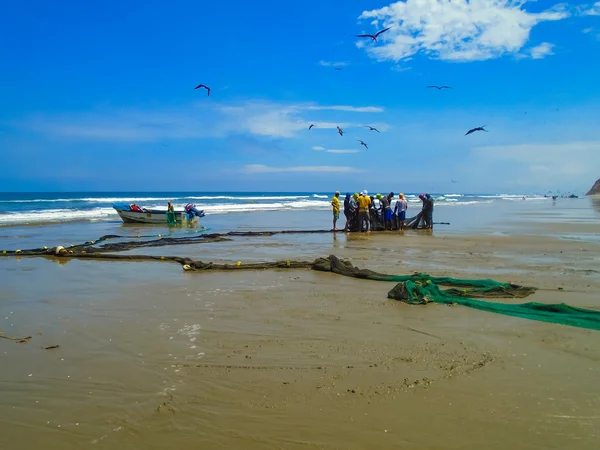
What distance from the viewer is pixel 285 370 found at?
459 cm

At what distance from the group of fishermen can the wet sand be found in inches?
443

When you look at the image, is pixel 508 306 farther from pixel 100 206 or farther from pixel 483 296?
pixel 100 206

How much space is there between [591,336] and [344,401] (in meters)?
3.48

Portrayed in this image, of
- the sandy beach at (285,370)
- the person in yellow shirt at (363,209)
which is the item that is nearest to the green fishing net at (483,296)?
the sandy beach at (285,370)

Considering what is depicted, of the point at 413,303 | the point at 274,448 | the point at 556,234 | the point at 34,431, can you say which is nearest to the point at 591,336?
the point at 413,303

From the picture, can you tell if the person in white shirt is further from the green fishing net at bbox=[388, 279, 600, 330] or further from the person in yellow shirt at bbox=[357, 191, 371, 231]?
the green fishing net at bbox=[388, 279, 600, 330]

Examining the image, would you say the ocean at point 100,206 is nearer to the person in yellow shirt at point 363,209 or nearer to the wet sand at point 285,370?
the person in yellow shirt at point 363,209

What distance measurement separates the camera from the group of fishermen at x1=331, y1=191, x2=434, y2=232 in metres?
19.7

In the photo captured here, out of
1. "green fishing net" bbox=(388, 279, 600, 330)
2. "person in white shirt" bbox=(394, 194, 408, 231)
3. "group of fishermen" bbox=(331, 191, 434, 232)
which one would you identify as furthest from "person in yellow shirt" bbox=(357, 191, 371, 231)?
"green fishing net" bbox=(388, 279, 600, 330)

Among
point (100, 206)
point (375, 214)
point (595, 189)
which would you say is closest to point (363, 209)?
point (375, 214)

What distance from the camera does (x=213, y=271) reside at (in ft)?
33.6

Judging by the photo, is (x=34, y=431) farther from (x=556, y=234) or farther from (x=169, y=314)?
(x=556, y=234)

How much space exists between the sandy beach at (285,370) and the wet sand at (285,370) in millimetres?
18

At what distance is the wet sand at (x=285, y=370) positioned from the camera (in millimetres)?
3445
